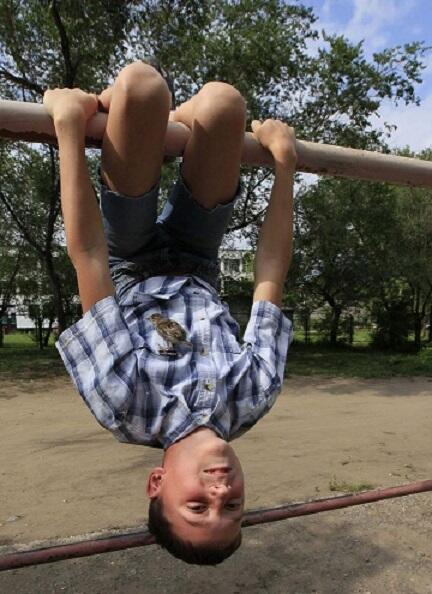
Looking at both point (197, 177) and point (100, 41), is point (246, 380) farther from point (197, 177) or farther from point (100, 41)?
point (100, 41)

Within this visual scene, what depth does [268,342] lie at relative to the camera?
188cm

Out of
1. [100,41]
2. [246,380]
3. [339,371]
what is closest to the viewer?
[246,380]

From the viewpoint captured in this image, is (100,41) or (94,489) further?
(100,41)

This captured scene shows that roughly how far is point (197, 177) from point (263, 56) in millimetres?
8680

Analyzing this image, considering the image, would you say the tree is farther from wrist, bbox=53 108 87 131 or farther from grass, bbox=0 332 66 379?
wrist, bbox=53 108 87 131

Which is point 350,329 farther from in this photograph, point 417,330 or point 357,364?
point 357,364

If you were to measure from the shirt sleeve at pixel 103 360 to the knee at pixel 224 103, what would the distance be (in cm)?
69

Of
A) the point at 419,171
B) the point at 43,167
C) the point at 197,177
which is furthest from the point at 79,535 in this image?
the point at 43,167

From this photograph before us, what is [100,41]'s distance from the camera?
327 inches

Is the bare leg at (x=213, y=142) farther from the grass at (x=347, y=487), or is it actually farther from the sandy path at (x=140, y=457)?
the grass at (x=347, y=487)

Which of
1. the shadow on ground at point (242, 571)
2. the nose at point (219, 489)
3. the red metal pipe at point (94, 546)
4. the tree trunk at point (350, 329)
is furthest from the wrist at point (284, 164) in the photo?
the tree trunk at point (350, 329)

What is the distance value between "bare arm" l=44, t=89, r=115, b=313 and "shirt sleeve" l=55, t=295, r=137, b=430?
0.18 ft

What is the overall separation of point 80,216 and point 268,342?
71 cm

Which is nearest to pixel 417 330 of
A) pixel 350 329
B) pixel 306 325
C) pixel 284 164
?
pixel 350 329
